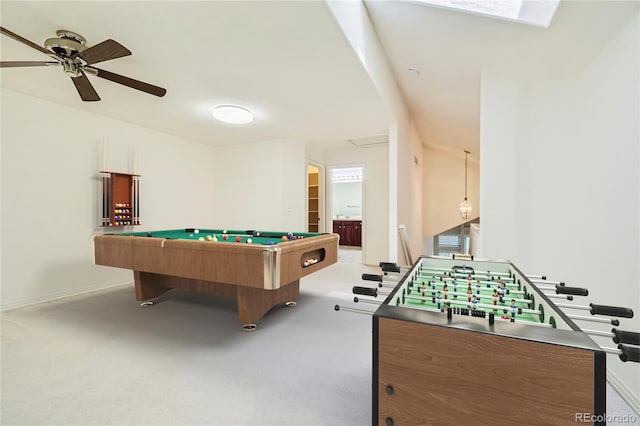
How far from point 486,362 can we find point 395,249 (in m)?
3.20

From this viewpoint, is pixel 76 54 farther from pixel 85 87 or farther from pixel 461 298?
pixel 461 298

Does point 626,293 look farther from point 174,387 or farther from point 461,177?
point 461,177

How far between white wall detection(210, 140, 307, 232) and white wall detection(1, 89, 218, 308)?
1.35 m

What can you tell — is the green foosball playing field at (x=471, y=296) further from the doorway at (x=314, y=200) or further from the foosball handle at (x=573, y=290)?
the doorway at (x=314, y=200)

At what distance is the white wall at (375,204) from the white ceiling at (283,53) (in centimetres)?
166

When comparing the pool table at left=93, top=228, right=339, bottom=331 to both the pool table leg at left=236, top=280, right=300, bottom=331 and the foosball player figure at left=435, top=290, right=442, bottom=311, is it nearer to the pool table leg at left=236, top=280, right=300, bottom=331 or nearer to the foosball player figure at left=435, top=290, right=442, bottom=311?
the pool table leg at left=236, top=280, right=300, bottom=331

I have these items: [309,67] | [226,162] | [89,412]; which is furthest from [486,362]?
[226,162]

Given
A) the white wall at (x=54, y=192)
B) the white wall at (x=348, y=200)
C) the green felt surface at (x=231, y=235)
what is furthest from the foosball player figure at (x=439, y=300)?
the white wall at (x=348, y=200)

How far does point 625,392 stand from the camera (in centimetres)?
153

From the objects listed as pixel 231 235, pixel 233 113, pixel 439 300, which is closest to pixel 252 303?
pixel 231 235

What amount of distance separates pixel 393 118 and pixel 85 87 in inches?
133

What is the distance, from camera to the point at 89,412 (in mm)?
1402

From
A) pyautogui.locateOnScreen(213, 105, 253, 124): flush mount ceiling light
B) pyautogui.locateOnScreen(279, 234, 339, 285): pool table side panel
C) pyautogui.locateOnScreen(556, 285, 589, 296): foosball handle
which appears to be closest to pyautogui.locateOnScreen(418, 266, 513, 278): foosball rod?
pyautogui.locateOnScreen(556, 285, 589, 296): foosball handle

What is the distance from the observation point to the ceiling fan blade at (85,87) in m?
2.22
